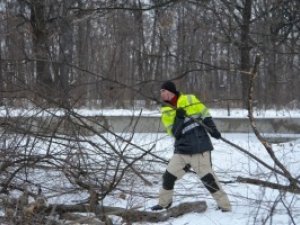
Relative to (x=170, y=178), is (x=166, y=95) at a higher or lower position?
higher

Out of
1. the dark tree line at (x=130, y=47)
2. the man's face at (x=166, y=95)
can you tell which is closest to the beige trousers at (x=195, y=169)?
the man's face at (x=166, y=95)

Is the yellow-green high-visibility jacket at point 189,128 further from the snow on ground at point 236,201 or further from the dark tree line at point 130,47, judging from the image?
the snow on ground at point 236,201

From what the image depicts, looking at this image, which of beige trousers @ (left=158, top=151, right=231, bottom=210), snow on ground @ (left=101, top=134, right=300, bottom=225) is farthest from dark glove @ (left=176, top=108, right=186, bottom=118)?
snow on ground @ (left=101, top=134, right=300, bottom=225)

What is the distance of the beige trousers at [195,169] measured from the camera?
6391mm

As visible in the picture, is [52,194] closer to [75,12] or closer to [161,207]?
[161,207]

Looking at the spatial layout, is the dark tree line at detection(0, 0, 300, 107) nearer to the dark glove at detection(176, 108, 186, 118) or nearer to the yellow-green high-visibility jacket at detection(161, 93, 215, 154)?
the yellow-green high-visibility jacket at detection(161, 93, 215, 154)

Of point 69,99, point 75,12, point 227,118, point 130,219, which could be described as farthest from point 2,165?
point 227,118

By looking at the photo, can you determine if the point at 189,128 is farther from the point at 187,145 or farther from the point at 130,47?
the point at 130,47

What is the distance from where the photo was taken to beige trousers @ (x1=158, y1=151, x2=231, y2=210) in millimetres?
6391

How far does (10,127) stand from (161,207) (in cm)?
216

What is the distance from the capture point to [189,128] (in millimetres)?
6488

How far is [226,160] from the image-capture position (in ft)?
32.6

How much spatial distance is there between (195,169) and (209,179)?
0.20 m

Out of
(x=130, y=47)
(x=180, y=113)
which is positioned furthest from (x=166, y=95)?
(x=130, y=47)
